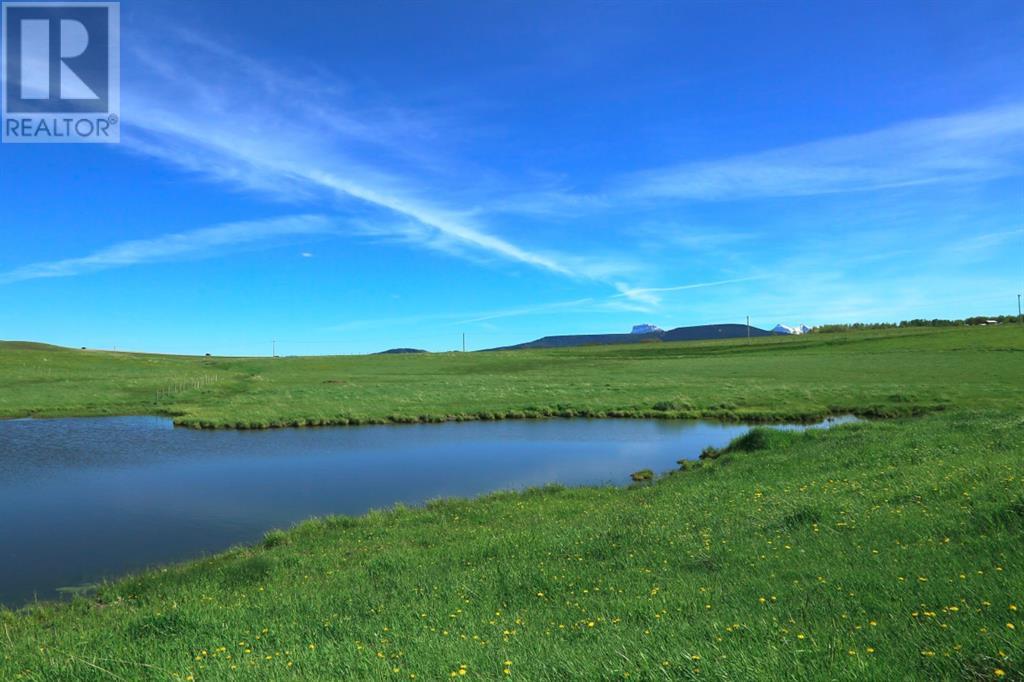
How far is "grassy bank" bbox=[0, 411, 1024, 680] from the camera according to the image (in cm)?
598

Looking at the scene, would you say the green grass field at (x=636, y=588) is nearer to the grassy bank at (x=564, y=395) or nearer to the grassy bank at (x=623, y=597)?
the grassy bank at (x=623, y=597)

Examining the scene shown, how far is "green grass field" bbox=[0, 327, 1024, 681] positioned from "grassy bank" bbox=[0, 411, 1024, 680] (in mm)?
44

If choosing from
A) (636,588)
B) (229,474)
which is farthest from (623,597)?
(229,474)

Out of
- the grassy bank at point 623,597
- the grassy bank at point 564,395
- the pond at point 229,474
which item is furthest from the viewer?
the grassy bank at point 564,395

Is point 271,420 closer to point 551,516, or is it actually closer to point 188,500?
point 188,500

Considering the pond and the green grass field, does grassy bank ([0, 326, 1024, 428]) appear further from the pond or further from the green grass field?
the green grass field

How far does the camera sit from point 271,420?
147 ft

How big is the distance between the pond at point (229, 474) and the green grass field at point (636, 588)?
10.2 feet

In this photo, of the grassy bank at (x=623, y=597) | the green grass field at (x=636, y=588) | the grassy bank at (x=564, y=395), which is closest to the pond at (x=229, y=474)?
the green grass field at (x=636, y=588)

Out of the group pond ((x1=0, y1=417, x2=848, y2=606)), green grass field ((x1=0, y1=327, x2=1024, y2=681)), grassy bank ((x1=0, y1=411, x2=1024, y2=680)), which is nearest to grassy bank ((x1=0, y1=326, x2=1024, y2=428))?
pond ((x1=0, y1=417, x2=848, y2=606))

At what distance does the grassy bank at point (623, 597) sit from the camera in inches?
235

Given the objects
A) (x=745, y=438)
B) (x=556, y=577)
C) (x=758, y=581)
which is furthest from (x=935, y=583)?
(x=745, y=438)

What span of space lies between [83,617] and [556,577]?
8775 millimetres

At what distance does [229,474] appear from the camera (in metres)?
27.5
